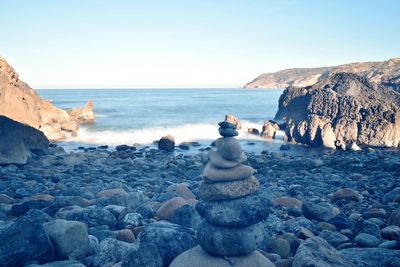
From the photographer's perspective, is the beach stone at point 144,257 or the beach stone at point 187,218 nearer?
the beach stone at point 144,257

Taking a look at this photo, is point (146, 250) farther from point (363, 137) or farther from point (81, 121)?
point (81, 121)

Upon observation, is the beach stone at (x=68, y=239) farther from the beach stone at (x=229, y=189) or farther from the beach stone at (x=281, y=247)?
the beach stone at (x=281, y=247)

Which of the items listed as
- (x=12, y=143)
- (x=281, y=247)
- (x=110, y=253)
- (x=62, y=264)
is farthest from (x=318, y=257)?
(x=12, y=143)

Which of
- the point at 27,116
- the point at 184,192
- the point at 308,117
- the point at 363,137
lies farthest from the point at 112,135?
the point at 184,192

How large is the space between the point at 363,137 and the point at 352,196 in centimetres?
1778

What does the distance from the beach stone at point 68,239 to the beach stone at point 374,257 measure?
4.88 meters

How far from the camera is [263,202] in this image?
6031mm

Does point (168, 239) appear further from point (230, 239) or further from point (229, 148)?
point (229, 148)

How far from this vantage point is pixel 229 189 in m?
5.95

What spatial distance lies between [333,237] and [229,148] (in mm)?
3426

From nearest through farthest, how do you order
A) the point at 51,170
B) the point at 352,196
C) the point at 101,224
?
the point at 101,224, the point at 352,196, the point at 51,170

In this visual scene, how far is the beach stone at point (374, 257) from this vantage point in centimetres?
580

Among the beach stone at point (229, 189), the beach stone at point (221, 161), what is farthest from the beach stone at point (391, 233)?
the beach stone at point (221, 161)

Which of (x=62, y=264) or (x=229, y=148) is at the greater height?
(x=229, y=148)
